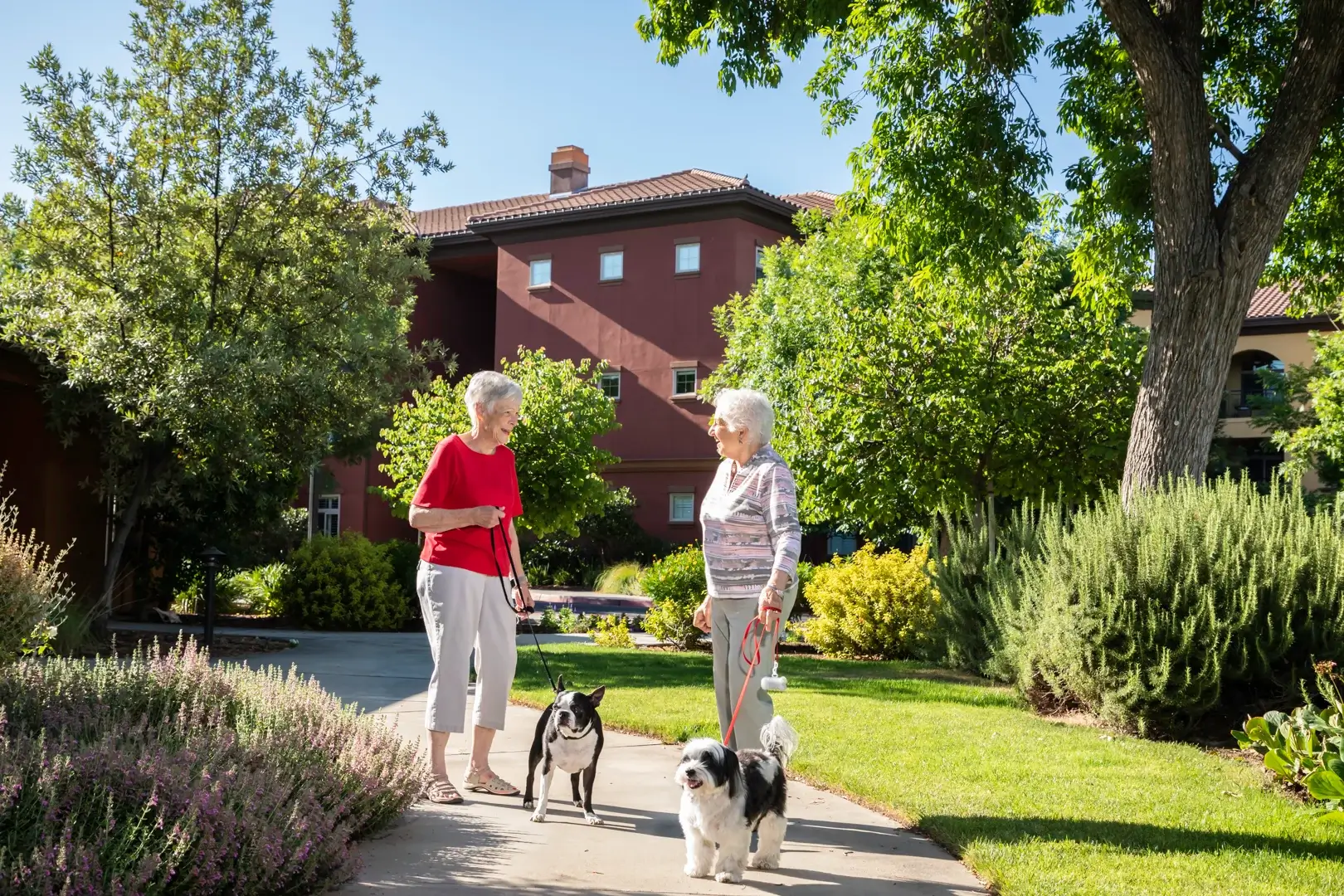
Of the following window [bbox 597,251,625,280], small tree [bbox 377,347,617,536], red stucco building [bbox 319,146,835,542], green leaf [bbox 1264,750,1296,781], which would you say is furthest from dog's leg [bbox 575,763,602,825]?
window [bbox 597,251,625,280]

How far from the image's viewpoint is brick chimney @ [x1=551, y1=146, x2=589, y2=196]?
4166cm

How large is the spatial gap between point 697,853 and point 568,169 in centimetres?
3875

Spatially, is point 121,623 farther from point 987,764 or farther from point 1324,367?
point 1324,367

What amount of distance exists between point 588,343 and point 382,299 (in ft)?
74.2

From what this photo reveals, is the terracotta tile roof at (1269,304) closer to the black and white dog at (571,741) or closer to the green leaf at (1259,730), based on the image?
the green leaf at (1259,730)

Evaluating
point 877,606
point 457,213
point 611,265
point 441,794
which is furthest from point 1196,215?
point 457,213

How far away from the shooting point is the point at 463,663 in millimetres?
6238

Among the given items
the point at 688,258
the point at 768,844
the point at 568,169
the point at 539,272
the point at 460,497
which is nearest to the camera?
the point at 768,844

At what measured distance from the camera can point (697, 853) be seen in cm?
A: 486

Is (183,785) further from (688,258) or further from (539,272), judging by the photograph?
(539,272)

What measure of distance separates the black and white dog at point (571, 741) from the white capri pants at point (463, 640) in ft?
1.68

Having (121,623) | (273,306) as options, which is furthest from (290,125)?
(121,623)

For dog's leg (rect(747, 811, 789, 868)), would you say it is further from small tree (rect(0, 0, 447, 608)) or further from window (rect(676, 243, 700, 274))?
window (rect(676, 243, 700, 274))

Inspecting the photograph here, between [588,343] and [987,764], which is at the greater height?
[588,343]
